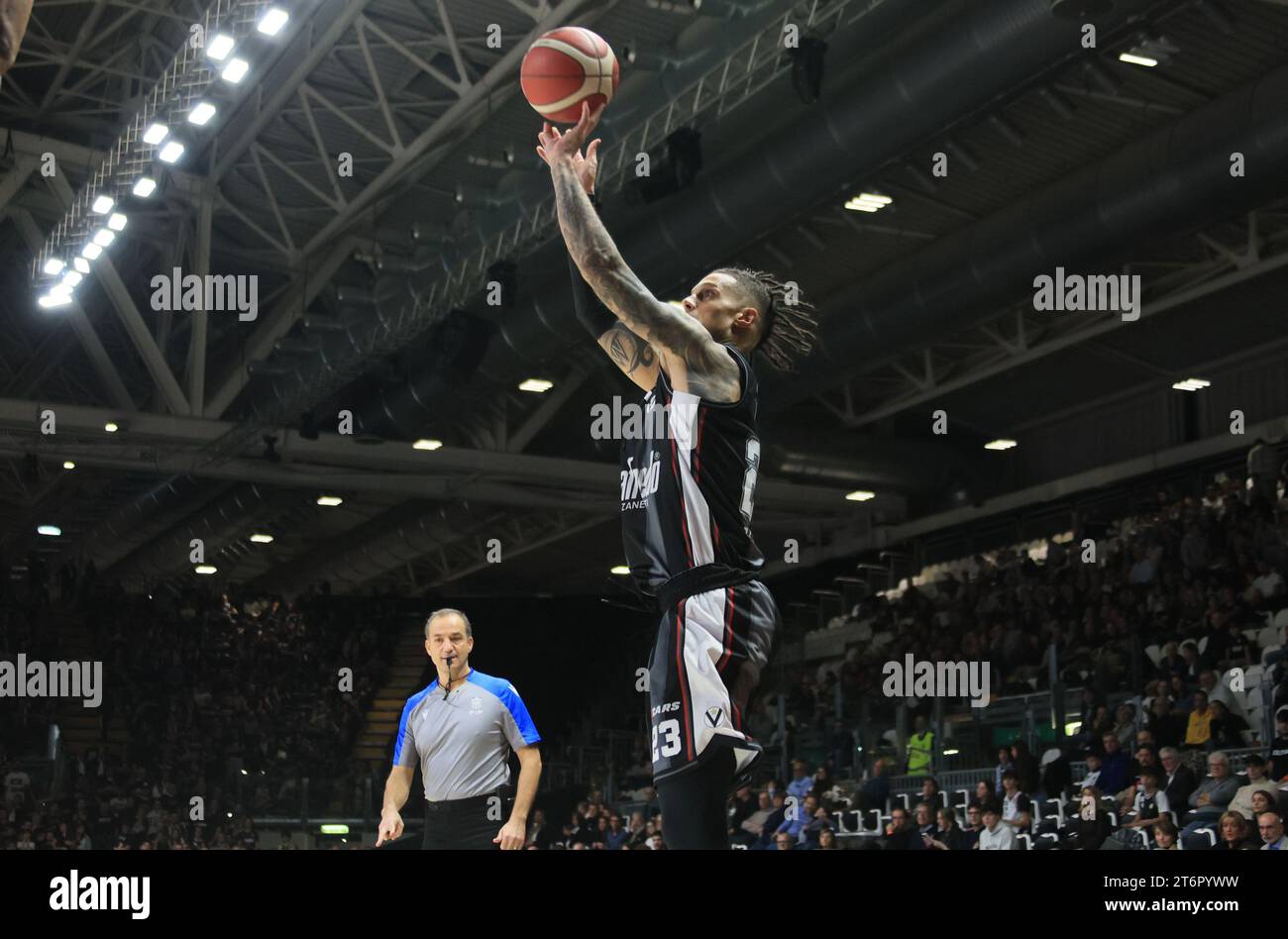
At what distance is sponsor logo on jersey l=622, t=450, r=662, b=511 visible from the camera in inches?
163

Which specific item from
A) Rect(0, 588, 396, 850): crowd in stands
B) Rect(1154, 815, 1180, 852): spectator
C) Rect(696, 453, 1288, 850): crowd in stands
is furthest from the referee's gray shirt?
Rect(0, 588, 396, 850): crowd in stands

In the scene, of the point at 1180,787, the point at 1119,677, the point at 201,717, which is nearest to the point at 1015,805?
the point at 1180,787

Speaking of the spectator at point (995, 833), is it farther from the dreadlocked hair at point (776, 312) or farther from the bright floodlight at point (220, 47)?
the dreadlocked hair at point (776, 312)

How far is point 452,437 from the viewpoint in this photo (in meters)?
23.8

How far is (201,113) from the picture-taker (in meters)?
14.3

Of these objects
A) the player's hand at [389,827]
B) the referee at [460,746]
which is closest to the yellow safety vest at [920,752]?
the referee at [460,746]

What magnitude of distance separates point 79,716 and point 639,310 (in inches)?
1077

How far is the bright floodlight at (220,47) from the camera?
13.5 meters

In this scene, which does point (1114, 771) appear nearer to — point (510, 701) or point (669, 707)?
point (510, 701)

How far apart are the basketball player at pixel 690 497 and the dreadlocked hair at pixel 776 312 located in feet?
0.05

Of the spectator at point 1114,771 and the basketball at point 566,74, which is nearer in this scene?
the basketball at point 566,74

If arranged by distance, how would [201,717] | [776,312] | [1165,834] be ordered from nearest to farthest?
[776,312] < [1165,834] < [201,717]

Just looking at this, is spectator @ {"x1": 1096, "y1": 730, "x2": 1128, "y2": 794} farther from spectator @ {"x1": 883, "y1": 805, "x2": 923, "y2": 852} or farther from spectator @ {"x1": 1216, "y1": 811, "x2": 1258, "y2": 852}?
spectator @ {"x1": 1216, "y1": 811, "x2": 1258, "y2": 852}
